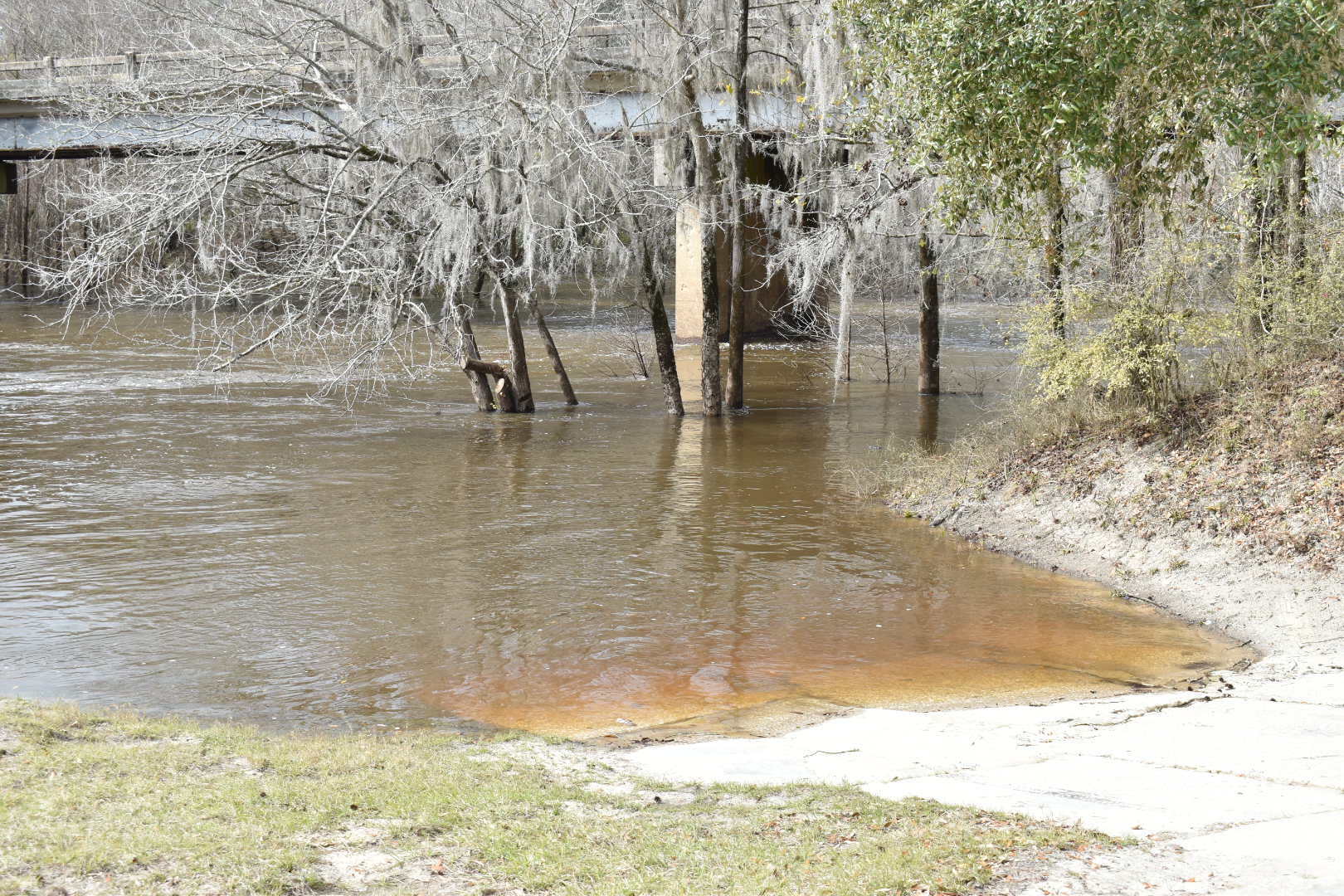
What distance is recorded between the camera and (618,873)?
527cm

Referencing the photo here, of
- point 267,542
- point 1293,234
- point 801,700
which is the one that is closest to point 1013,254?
point 1293,234

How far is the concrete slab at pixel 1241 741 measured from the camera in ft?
21.4

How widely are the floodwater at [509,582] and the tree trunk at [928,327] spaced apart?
220cm

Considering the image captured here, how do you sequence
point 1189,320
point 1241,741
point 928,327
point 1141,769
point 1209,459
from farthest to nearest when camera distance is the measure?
point 928,327 → point 1189,320 → point 1209,459 → point 1241,741 → point 1141,769

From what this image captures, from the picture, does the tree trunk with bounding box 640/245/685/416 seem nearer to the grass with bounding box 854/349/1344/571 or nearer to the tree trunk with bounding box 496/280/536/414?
the tree trunk with bounding box 496/280/536/414

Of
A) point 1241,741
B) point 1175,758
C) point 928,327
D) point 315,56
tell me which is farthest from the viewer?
point 928,327

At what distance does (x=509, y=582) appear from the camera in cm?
1258

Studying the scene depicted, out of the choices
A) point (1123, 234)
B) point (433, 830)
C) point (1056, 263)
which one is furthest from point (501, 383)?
point (433, 830)

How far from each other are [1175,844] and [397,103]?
15905 millimetres

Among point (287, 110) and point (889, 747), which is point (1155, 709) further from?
point (287, 110)

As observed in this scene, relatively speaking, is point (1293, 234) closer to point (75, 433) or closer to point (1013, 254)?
point (1013, 254)

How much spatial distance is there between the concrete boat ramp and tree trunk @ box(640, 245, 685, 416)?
13777mm

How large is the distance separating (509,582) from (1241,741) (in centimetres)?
714

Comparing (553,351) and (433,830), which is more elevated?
(553,351)
